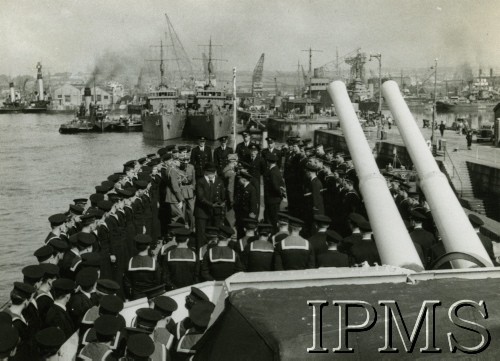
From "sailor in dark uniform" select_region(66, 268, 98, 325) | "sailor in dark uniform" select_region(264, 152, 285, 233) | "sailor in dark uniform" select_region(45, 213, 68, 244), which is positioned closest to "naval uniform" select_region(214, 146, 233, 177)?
"sailor in dark uniform" select_region(264, 152, 285, 233)

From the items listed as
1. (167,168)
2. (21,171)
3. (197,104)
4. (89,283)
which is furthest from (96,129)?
(89,283)

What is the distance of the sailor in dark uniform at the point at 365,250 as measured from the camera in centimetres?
586

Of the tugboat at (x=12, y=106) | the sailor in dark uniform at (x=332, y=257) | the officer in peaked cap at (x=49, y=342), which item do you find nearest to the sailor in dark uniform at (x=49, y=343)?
the officer in peaked cap at (x=49, y=342)

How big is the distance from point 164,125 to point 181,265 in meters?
54.3

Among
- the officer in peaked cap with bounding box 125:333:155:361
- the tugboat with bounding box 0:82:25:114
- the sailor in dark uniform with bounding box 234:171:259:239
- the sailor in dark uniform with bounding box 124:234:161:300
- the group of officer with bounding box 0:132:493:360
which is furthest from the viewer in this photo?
the tugboat with bounding box 0:82:25:114

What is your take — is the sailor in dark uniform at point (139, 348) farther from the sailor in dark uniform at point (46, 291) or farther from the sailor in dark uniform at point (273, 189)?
the sailor in dark uniform at point (273, 189)

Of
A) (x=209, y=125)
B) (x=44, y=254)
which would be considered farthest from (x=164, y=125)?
(x=44, y=254)

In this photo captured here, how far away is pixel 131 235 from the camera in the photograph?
27.0ft

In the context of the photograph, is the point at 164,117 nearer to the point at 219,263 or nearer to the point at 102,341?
the point at 219,263

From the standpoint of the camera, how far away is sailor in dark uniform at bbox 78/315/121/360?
3.70 metres

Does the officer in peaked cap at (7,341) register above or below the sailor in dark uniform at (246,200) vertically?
below

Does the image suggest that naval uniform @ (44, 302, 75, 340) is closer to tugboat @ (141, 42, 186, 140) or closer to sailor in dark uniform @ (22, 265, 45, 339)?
sailor in dark uniform @ (22, 265, 45, 339)

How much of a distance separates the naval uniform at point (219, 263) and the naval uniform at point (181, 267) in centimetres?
13

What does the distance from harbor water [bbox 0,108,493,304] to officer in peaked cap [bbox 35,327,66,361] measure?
33.5 ft
